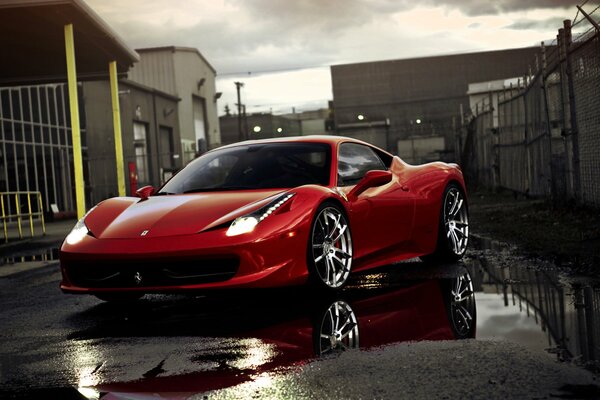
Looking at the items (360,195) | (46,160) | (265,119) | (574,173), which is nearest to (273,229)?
(360,195)

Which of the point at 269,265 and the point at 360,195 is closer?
the point at 269,265

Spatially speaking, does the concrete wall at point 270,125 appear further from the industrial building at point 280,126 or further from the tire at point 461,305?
the tire at point 461,305

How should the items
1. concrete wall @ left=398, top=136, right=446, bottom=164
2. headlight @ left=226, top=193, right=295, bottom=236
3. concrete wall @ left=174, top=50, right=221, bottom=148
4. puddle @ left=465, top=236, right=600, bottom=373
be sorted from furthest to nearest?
concrete wall @ left=398, top=136, right=446, bottom=164, concrete wall @ left=174, top=50, right=221, bottom=148, headlight @ left=226, top=193, right=295, bottom=236, puddle @ left=465, top=236, right=600, bottom=373

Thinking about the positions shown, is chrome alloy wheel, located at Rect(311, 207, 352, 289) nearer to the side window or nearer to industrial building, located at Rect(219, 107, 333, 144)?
the side window

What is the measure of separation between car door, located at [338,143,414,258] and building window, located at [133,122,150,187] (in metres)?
36.9

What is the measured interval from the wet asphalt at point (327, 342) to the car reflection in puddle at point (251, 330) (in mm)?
11

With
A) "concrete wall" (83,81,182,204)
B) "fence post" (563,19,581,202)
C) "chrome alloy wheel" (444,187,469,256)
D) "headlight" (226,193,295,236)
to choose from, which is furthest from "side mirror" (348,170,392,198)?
"concrete wall" (83,81,182,204)

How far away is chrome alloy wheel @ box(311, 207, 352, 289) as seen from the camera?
20.2 ft

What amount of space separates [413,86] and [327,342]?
65778mm

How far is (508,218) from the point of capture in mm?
13148

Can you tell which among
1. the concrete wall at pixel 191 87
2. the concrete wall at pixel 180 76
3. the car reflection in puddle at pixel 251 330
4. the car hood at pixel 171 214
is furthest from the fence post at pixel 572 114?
the concrete wall at pixel 191 87

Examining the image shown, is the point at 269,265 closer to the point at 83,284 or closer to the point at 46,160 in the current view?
the point at 83,284

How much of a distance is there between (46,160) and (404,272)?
29.7m

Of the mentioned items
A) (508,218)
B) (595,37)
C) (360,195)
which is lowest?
(508,218)
